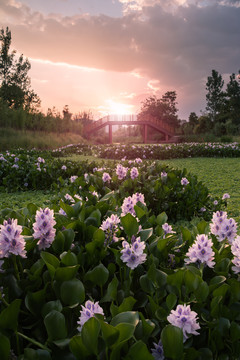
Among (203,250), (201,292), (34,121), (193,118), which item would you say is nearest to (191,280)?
(201,292)

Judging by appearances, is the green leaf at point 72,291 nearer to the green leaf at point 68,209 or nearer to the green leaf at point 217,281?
the green leaf at point 217,281

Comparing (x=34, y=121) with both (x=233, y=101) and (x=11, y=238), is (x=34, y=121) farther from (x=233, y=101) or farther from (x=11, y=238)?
(x=233, y=101)

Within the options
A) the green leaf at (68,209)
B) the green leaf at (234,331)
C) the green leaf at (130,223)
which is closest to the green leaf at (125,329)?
the green leaf at (234,331)

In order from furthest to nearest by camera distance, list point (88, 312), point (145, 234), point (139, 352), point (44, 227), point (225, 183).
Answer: point (225, 183) < point (145, 234) < point (44, 227) < point (88, 312) < point (139, 352)

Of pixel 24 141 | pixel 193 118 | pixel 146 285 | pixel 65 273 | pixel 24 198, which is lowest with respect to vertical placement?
pixel 24 198

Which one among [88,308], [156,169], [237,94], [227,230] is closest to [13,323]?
[88,308]

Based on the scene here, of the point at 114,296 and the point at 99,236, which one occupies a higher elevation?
the point at 99,236

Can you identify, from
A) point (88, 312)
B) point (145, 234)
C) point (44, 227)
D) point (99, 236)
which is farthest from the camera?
point (145, 234)

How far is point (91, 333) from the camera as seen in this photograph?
37.8 inches

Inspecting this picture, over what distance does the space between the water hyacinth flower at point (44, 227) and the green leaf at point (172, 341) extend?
0.79 meters

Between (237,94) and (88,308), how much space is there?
171 feet

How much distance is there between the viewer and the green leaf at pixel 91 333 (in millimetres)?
947

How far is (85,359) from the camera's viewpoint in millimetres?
1046

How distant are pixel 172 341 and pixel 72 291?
495 mm
